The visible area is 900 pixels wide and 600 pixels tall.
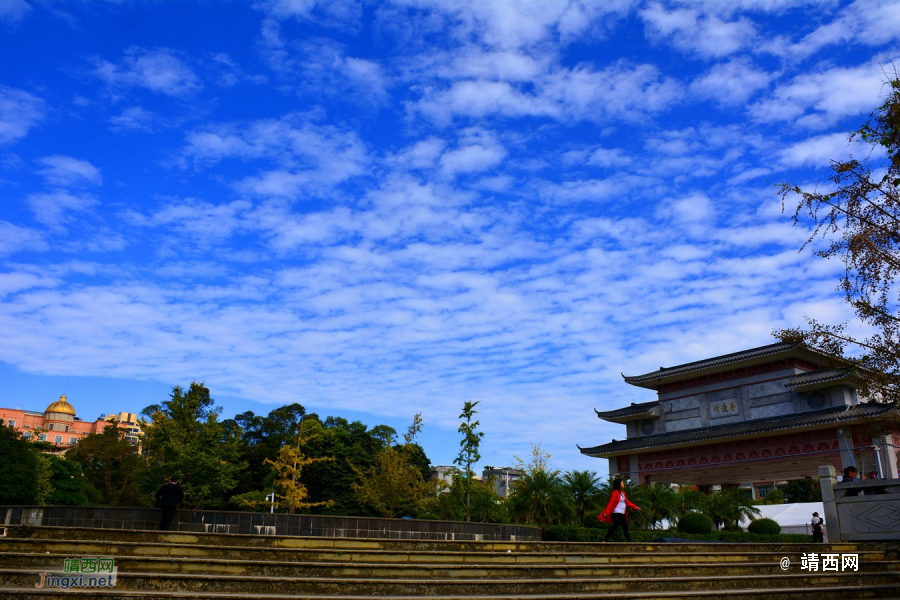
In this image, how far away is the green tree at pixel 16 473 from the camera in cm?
2523

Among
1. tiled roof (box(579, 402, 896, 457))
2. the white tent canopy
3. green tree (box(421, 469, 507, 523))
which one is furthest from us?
the white tent canopy

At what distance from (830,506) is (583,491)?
1257 cm

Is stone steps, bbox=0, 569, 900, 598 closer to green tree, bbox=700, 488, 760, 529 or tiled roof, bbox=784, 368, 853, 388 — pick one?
green tree, bbox=700, 488, 760, 529

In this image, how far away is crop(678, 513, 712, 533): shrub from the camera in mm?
24469

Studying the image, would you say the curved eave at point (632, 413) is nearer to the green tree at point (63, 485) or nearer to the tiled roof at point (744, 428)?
the tiled roof at point (744, 428)

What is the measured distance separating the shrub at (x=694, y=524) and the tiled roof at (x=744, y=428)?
645cm

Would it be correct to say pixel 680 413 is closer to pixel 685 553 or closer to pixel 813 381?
pixel 813 381

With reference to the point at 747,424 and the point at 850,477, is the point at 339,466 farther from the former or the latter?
the point at 850,477

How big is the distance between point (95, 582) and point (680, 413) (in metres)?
31.9

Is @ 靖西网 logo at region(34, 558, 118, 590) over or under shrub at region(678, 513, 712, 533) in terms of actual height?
over

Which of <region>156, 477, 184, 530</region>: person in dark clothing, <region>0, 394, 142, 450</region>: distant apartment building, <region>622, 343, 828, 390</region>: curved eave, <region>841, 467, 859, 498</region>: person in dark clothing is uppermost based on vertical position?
<region>0, 394, 142, 450</region>: distant apartment building

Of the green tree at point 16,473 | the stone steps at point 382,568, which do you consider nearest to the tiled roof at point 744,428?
the stone steps at point 382,568

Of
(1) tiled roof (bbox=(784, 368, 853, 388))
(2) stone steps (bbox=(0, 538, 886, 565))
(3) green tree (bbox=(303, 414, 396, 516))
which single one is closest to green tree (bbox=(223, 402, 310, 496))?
(3) green tree (bbox=(303, 414, 396, 516))

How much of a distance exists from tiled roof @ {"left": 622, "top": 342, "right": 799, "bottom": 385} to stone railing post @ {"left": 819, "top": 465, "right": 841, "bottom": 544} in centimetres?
1478
